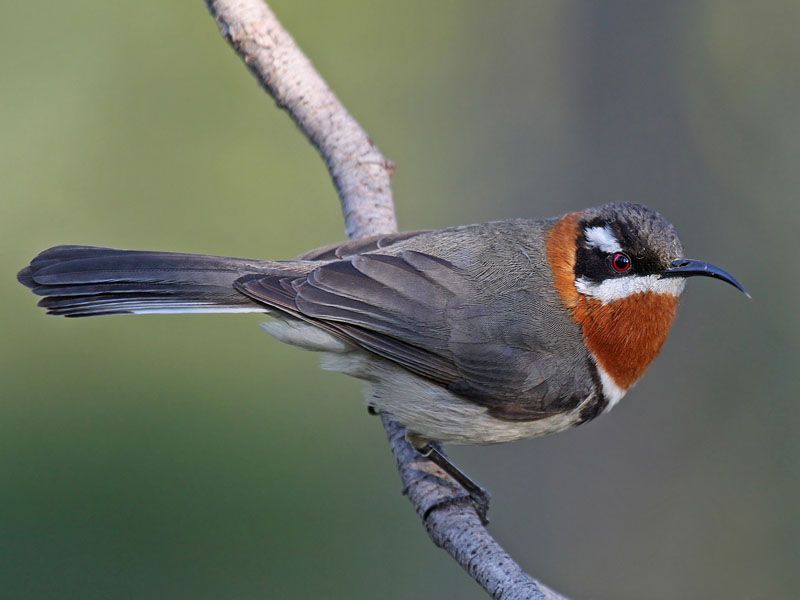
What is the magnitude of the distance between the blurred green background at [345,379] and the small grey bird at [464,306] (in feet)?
8.05

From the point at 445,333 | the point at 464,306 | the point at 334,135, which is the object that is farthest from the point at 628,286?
the point at 334,135

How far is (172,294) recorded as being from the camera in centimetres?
430

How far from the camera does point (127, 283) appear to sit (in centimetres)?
429

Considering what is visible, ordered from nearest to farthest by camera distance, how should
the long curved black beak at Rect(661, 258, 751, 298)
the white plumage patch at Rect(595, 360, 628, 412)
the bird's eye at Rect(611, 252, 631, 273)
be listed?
the long curved black beak at Rect(661, 258, 751, 298) < the bird's eye at Rect(611, 252, 631, 273) < the white plumage patch at Rect(595, 360, 628, 412)

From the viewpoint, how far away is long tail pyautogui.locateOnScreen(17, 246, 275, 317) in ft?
14.0

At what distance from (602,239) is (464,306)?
65 centimetres

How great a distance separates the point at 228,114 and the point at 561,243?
16.5 feet

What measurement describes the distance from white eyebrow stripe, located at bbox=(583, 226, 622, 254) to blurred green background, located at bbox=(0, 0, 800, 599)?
97.1 inches

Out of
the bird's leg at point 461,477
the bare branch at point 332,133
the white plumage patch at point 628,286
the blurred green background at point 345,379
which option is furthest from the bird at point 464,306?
the blurred green background at point 345,379

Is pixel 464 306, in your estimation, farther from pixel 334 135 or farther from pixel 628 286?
pixel 334 135

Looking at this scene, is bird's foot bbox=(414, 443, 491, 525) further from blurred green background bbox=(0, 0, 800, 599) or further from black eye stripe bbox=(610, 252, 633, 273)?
blurred green background bbox=(0, 0, 800, 599)

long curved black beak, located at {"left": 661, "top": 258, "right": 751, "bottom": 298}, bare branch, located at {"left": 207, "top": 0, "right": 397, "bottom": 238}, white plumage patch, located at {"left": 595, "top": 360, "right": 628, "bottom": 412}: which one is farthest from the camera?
bare branch, located at {"left": 207, "top": 0, "right": 397, "bottom": 238}

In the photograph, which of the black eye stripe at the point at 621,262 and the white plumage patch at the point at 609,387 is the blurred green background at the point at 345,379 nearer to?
the white plumage patch at the point at 609,387

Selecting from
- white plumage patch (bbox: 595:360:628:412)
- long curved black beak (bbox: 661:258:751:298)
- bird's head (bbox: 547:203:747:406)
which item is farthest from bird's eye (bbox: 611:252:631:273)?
white plumage patch (bbox: 595:360:628:412)
